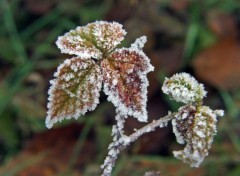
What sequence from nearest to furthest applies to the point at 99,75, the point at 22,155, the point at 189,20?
the point at 99,75 → the point at 22,155 → the point at 189,20

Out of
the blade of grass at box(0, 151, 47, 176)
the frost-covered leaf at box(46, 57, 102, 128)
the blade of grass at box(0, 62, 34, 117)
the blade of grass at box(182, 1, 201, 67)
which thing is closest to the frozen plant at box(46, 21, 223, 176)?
the frost-covered leaf at box(46, 57, 102, 128)

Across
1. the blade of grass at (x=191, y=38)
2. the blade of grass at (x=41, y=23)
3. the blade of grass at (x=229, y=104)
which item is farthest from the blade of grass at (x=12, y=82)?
the blade of grass at (x=229, y=104)

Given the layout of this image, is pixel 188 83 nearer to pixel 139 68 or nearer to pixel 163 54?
pixel 139 68

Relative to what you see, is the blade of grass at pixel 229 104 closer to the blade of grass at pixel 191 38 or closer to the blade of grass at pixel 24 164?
the blade of grass at pixel 191 38

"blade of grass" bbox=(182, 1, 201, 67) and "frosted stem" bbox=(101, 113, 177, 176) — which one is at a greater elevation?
"blade of grass" bbox=(182, 1, 201, 67)

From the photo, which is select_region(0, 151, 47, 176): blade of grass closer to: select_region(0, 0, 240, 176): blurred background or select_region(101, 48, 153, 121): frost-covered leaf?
select_region(0, 0, 240, 176): blurred background

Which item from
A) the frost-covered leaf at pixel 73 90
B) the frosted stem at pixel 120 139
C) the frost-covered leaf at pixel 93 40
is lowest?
the frosted stem at pixel 120 139

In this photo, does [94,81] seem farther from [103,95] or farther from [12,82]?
[12,82]

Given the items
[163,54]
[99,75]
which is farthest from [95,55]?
[163,54]
